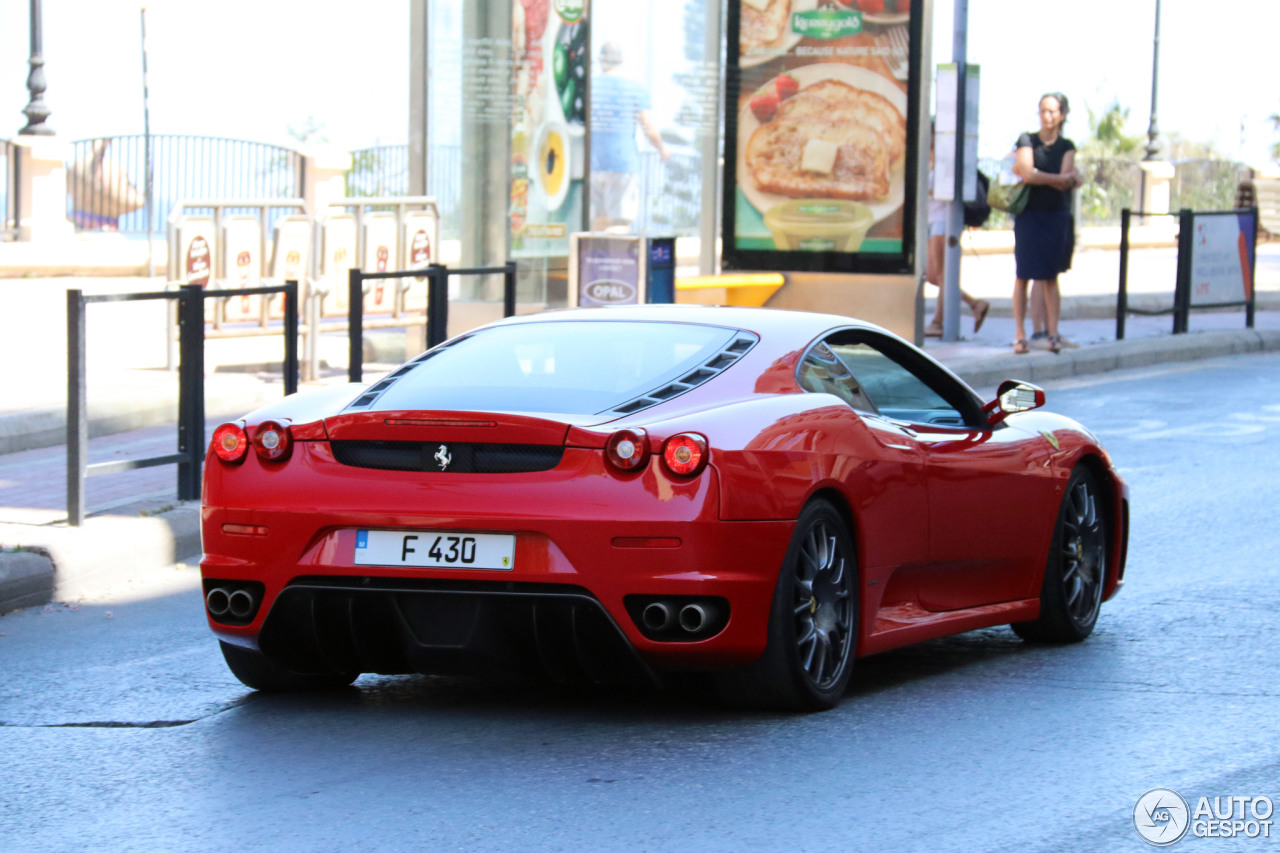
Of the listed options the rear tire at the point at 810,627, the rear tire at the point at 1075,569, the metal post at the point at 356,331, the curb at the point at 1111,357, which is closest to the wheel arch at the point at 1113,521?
the rear tire at the point at 1075,569

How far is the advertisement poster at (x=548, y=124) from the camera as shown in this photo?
17.5 meters

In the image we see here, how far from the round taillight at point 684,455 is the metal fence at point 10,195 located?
24.5 meters

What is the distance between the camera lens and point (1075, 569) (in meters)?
7.10

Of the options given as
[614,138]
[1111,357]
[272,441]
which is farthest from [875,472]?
[1111,357]

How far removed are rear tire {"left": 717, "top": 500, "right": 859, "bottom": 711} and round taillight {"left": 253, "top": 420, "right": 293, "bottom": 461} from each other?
4.64 ft

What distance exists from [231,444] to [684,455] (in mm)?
1376

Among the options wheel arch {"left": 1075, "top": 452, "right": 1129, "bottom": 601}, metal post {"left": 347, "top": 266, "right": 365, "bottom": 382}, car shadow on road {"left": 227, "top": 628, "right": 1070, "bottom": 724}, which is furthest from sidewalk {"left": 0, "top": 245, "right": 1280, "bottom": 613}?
→ wheel arch {"left": 1075, "top": 452, "right": 1129, "bottom": 601}

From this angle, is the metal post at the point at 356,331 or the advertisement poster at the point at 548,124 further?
the advertisement poster at the point at 548,124

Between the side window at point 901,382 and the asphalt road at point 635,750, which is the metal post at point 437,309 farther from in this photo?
the side window at point 901,382

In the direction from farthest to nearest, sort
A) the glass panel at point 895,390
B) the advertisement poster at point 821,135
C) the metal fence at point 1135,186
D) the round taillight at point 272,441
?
the metal fence at point 1135,186 < the advertisement poster at point 821,135 < the glass panel at point 895,390 < the round taillight at point 272,441

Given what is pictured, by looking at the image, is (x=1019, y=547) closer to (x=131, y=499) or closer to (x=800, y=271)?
(x=131, y=499)

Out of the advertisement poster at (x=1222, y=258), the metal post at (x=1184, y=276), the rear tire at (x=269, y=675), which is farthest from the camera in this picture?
the advertisement poster at (x=1222, y=258)

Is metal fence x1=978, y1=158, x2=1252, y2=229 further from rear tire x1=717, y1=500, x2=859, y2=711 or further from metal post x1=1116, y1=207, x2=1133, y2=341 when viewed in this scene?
rear tire x1=717, y1=500, x2=859, y2=711

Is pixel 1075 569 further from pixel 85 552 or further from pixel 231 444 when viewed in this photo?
pixel 85 552
